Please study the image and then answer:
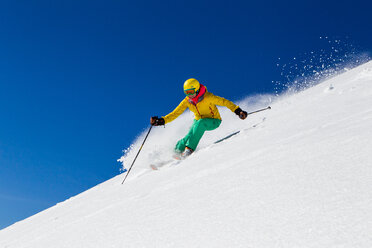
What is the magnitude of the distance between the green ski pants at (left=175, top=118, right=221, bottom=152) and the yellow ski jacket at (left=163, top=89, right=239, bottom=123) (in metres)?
0.14

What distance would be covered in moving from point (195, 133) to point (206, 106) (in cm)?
62

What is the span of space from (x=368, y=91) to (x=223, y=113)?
6.08 metres

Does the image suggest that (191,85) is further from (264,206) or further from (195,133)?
(264,206)

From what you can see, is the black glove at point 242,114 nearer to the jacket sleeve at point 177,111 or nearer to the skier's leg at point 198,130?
the skier's leg at point 198,130

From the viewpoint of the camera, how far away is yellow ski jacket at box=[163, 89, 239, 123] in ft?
20.9

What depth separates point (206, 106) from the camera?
6426 millimetres

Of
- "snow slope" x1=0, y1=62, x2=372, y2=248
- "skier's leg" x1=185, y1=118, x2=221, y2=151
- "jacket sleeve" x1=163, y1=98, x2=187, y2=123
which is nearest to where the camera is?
"snow slope" x1=0, y1=62, x2=372, y2=248

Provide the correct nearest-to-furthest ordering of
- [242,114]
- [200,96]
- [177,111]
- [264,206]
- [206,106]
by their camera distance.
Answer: [264,206] < [242,114] < [200,96] < [206,106] < [177,111]

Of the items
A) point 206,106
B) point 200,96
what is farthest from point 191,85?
point 206,106

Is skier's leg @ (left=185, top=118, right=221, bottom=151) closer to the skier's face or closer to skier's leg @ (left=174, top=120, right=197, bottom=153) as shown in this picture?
skier's leg @ (left=174, top=120, right=197, bottom=153)

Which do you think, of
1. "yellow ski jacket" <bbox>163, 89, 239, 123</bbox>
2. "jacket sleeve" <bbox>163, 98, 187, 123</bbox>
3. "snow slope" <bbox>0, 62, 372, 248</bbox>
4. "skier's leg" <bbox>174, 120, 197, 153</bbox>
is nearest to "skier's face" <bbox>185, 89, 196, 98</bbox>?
"yellow ski jacket" <bbox>163, 89, 239, 123</bbox>

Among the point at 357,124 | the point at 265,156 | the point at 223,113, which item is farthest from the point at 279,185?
the point at 223,113

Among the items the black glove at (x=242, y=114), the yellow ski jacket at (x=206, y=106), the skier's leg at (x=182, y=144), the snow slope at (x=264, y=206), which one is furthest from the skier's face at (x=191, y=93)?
the snow slope at (x=264, y=206)

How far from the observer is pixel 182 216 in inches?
83.4
